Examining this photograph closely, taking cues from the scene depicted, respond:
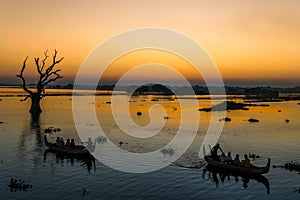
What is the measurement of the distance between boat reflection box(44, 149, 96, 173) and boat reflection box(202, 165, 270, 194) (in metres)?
11.8

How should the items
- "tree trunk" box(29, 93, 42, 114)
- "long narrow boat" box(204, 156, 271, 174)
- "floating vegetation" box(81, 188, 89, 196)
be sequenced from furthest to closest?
"tree trunk" box(29, 93, 42, 114), "long narrow boat" box(204, 156, 271, 174), "floating vegetation" box(81, 188, 89, 196)

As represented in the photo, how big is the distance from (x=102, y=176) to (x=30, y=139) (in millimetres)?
24076

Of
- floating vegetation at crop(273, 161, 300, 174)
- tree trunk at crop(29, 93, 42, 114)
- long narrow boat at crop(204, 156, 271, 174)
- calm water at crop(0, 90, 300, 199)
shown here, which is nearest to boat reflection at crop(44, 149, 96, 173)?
calm water at crop(0, 90, 300, 199)

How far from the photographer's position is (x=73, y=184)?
28.1 meters

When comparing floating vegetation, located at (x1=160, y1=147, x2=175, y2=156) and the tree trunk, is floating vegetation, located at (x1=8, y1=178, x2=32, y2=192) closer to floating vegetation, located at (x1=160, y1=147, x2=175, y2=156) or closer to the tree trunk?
floating vegetation, located at (x1=160, y1=147, x2=175, y2=156)

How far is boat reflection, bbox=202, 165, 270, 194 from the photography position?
30.0 metres

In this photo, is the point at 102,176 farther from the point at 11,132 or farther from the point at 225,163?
the point at 11,132

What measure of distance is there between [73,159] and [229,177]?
1749 centimetres

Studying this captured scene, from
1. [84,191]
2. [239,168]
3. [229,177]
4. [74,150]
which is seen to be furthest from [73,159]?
[239,168]

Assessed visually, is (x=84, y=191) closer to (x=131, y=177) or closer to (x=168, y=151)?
(x=131, y=177)

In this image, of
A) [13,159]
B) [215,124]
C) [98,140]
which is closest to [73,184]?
[13,159]

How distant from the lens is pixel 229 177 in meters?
31.7

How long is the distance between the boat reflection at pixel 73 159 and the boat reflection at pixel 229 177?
11827 millimetres

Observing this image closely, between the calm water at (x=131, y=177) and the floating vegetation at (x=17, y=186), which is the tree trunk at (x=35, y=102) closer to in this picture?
the calm water at (x=131, y=177)
